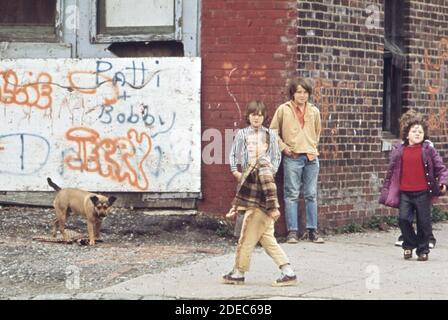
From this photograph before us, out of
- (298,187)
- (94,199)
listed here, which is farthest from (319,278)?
(94,199)

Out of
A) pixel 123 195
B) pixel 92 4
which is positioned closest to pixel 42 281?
pixel 123 195

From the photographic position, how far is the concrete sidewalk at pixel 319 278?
9.47m

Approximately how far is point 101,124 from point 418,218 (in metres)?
4.17

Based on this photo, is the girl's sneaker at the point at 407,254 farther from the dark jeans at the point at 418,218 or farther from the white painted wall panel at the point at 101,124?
the white painted wall panel at the point at 101,124

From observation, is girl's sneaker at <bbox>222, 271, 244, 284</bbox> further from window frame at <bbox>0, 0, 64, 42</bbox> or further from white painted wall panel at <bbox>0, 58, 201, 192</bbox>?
window frame at <bbox>0, 0, 64, 42</bbox>

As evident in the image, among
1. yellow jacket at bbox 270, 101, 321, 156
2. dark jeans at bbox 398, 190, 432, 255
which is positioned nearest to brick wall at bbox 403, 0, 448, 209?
yellow jacket at bbox 270, 101, 321, 156

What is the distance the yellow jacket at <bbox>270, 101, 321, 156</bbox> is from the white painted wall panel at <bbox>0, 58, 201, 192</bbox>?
1080 mm

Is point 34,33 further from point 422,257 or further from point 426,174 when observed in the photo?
point 422,257

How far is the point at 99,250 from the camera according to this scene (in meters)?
12.0

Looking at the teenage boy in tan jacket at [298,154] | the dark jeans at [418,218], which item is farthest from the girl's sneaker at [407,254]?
the teenage boy in tan jacket at [298,154]

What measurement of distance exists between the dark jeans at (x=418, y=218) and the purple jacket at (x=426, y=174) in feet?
0.27

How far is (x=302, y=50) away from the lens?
13.2 m
